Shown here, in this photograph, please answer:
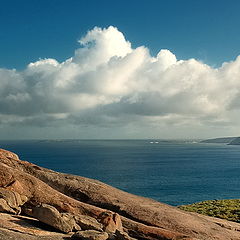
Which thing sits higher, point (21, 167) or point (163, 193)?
point (21, 167)

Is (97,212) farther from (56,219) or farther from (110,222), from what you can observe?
(56,219)

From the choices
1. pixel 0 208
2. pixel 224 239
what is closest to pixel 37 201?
pixel 0 208

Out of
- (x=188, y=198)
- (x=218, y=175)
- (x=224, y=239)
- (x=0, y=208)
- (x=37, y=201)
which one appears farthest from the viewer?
(x=218, y=175)

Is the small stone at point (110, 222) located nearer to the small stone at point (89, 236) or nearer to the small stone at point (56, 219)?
the small stone at point (56, 219)

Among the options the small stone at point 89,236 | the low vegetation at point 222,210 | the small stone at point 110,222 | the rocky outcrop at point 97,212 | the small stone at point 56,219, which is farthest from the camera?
the low vegetation at point 222,210

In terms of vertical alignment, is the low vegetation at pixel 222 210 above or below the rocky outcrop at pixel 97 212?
below

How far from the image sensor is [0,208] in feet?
84.9

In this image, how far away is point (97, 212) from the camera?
94.3 ft

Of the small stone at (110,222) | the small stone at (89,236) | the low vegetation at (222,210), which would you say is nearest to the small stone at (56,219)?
the small stone at (89,236)

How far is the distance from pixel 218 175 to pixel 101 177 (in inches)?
3103

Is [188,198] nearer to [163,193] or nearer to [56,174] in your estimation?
[163,193]

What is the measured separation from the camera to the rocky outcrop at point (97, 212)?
82.6ft

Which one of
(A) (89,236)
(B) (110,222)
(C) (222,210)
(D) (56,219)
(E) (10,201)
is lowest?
(C) (222,210)

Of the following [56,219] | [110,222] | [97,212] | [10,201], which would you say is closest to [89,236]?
[56,219]
